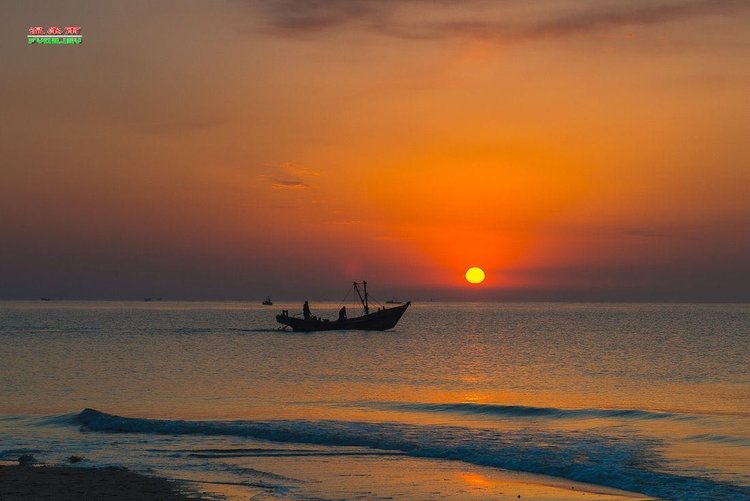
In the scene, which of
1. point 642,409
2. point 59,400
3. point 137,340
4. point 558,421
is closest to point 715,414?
point 642,409

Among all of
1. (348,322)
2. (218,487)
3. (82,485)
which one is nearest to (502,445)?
(218,487)

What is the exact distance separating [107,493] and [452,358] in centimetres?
5153

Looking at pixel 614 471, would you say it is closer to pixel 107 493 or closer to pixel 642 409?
pixel 107 493

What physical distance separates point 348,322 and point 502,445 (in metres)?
80.7

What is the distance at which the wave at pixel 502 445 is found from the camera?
64.1 feet

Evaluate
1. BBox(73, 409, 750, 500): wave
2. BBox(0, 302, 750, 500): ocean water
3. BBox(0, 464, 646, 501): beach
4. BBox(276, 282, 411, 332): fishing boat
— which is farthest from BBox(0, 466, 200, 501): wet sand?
BBox(276, 282, 411, 332): fishing boat

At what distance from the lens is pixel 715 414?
3356 centimetres

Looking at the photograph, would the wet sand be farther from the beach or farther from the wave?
the wave

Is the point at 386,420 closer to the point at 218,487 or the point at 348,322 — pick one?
the point at 218,487

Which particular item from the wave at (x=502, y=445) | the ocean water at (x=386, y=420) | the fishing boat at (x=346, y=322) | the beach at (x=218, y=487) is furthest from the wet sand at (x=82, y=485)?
the fishing boat at (x=346, y=322)

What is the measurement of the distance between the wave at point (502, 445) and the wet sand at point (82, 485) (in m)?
7.45

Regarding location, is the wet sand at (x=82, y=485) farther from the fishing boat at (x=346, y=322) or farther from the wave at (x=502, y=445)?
the fishing boat at (x=346, y=322)

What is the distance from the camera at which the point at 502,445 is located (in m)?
24.8

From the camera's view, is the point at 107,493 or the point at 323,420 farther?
the point at 323,420
